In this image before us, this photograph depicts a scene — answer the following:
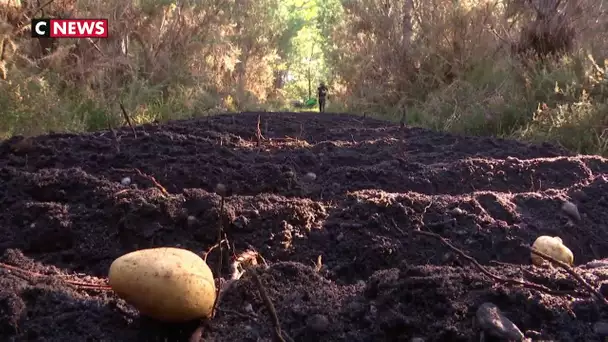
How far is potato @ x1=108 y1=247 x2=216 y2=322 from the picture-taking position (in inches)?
61.1

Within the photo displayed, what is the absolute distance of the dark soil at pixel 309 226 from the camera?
164 cm

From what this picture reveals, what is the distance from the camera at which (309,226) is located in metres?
2.71

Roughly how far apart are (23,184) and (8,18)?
4280 millimetres

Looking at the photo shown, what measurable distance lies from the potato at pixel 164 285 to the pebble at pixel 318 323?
0.28 m

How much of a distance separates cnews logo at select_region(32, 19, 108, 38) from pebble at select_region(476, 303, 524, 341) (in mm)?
6399

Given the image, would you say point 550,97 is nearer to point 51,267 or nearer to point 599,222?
point 599,222

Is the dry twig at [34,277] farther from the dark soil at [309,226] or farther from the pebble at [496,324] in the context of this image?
the pebble at [496,324]

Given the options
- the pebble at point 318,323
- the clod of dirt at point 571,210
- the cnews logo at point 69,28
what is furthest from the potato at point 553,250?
the cnews logo at point 69,28

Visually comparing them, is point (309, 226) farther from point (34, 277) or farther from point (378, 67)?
point (378, 67)

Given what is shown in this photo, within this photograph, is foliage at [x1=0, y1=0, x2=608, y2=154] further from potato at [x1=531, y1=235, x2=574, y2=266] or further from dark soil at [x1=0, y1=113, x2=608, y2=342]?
potato at [x1=531, y1=235, x2=574, y2=266]

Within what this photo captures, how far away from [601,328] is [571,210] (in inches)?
70.3

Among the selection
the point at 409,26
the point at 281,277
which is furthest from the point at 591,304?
the point at 409,26

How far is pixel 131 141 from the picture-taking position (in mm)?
3943

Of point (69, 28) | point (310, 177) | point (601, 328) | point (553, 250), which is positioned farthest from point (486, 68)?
point (601, 328)
